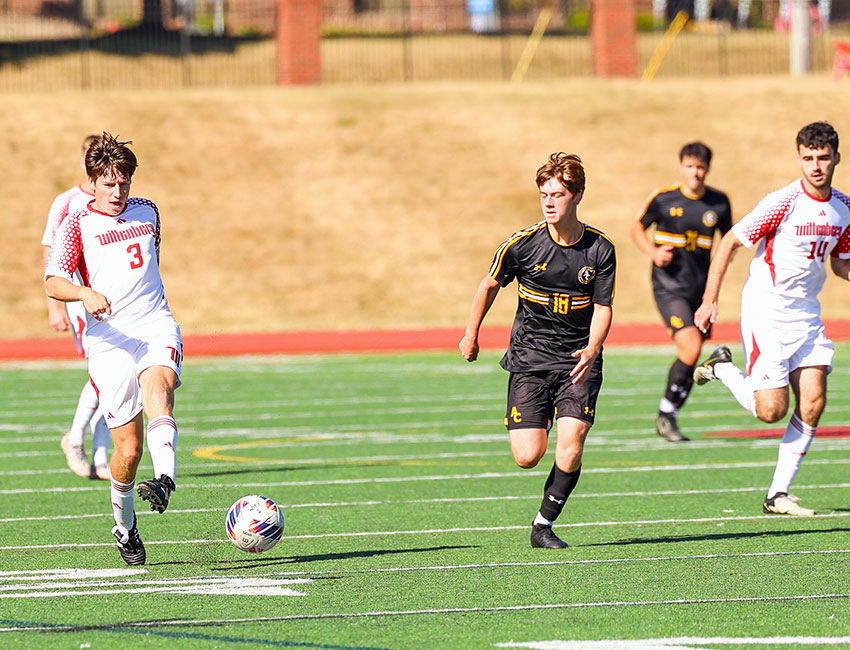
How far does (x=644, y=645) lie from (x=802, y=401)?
12.8ft

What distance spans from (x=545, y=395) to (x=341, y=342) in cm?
1700

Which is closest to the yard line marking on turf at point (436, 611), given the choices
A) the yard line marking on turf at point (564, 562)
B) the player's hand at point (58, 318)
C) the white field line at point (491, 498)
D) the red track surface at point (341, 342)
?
the yard line marking on turf at point (564, 562)

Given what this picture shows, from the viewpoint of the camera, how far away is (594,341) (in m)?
8.32

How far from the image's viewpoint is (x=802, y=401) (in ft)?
31.3

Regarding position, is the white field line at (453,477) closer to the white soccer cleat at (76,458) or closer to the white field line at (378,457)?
the white soccer cleat at (76,458)

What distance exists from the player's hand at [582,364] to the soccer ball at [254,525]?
1.78 m

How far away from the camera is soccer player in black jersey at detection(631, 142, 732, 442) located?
1351 cm

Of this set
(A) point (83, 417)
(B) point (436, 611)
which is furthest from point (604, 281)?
(A) point (83, 417)

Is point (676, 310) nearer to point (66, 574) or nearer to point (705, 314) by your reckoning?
point (705, 314)

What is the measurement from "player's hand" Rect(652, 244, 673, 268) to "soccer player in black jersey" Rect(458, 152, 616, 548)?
200 inches

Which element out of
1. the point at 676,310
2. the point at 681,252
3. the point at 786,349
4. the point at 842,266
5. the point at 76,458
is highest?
the point at 842,266

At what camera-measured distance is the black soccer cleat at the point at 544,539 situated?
332 inches

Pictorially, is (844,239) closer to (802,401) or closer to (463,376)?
(802,401)

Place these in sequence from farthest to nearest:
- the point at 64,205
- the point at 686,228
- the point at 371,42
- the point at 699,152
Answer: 1. the point at 371,42
2. the point at 686,228
3. the point at 699,152
4. the point at 64,205
